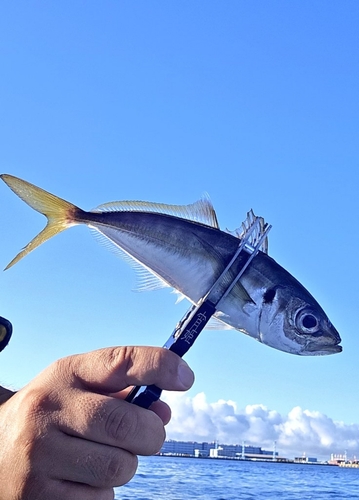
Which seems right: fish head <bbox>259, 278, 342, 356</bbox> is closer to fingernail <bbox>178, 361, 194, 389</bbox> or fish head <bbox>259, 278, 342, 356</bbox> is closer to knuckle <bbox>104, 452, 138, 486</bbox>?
fingernail <bbox>178, 361, 194, 389</bbox>

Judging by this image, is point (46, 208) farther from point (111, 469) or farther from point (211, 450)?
point (211, 450)

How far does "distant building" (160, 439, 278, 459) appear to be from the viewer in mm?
177625

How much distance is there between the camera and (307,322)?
2.54m

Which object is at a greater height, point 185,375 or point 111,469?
point 185,375

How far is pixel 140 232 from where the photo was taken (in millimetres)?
2893

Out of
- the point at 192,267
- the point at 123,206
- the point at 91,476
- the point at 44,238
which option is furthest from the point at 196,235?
the point at 91,476

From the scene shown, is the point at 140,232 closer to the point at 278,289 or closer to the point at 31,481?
the point at 278,289

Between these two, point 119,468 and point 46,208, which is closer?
point 119,468

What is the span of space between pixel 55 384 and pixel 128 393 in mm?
291

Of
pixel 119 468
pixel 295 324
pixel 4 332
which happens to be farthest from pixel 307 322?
pixel 4 332

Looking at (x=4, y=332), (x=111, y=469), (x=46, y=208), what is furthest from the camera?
(x=46, y=208)

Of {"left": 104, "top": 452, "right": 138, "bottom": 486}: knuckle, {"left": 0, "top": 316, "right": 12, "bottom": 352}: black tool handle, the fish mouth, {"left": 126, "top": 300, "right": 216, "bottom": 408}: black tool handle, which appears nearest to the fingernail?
{"left": 126, "top": 300, "right": 216, "bottom": 408}: black tool handle

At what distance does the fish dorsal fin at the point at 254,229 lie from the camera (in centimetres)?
251

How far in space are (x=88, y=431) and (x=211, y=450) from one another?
186 metres
